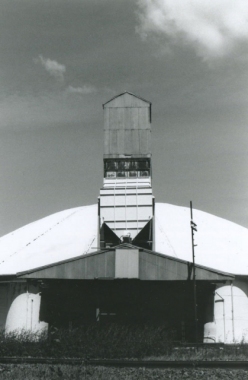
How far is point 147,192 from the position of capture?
27969 mm

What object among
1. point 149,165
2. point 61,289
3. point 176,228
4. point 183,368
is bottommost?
point 183,368

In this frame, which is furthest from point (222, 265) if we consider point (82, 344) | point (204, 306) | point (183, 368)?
point (183, 368)

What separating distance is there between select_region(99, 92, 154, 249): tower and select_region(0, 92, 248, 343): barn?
0.06 metres

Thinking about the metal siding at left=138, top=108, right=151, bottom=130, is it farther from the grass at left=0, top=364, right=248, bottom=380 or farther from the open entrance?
the grass at left=0, top=364, right=248, bottom=380

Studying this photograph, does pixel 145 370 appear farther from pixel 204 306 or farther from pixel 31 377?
pixel 204 306

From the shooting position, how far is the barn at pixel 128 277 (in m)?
25.7

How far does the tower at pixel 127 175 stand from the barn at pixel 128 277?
2.2 inches

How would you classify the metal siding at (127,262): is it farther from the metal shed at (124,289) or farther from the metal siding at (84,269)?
the metal siding at (84,269)

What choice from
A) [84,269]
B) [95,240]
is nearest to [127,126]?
[95,240]

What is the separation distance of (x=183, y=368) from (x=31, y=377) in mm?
4287

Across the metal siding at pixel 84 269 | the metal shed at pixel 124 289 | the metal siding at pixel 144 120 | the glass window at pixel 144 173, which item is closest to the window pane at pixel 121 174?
the glass window at pixel 144 173

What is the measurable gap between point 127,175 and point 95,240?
6.36 m

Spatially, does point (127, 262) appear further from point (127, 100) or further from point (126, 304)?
point (127, 100)

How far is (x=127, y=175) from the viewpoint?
95.0ft
